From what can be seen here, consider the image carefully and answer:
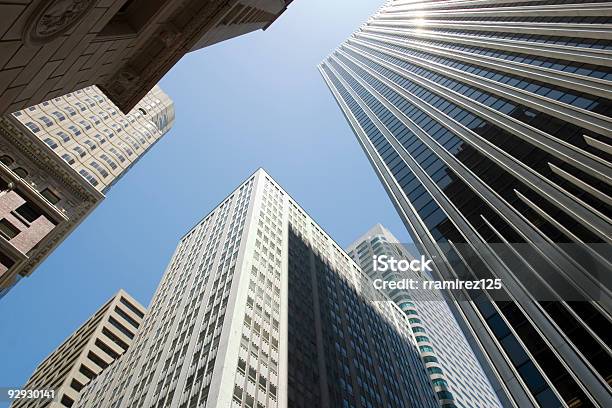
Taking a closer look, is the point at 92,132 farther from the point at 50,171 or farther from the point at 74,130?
the point at 50,171

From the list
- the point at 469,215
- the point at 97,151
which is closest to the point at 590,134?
the point at 469,215

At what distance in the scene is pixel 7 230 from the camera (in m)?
31.2

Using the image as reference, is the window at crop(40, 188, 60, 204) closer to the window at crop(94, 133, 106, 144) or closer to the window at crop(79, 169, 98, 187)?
the window at crop(79, 169, 98, 187)

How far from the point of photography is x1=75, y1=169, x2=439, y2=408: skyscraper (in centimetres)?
4138

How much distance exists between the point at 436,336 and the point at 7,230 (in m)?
107

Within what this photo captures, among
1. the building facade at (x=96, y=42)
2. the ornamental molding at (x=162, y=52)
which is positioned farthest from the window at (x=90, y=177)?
the ornamental molding at (x=162, y=52)

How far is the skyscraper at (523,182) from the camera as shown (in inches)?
887

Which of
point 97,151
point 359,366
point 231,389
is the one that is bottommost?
point 359,366

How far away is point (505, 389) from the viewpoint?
2355cm

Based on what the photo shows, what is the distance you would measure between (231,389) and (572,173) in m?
32.9

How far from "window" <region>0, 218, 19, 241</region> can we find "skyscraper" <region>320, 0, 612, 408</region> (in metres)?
33.9

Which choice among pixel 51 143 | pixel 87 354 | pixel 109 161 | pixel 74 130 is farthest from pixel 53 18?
pixel 87 354

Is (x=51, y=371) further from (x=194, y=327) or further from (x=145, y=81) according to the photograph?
(x=145, y=81)

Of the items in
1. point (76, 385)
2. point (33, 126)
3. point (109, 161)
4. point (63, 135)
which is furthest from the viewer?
point (76, 385)
